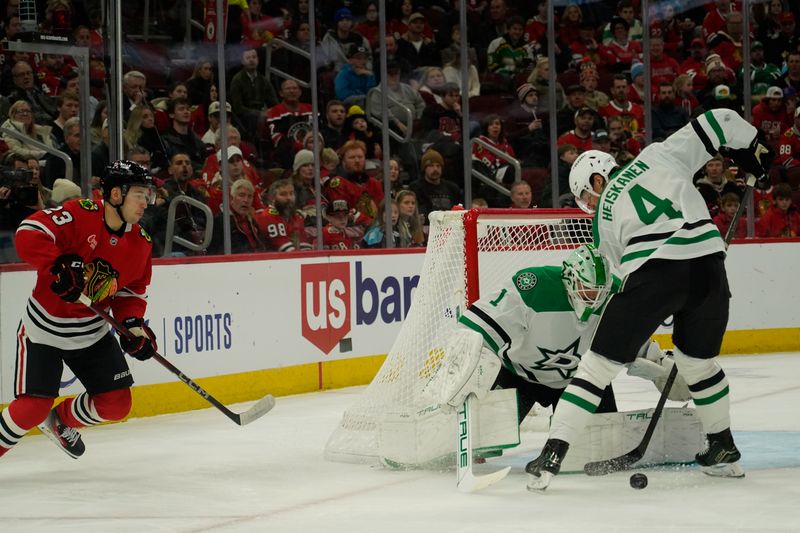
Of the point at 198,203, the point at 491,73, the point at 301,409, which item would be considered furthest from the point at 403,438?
the point at 491,73

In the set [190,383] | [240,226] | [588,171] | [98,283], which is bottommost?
[190,383]

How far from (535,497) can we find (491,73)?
18.8 feet

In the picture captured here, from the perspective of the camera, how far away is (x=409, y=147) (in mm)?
7961

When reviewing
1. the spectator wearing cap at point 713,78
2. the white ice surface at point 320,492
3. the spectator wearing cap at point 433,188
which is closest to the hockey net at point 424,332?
the white ice surface at point 320,492

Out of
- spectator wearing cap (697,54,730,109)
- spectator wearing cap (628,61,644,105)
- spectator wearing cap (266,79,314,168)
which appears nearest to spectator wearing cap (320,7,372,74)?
spectator wearing cap (266,79,314,168)

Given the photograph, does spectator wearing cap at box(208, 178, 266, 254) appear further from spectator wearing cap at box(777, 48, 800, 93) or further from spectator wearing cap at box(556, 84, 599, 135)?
spectator wearing cap at box(777, 48, 800, 93)

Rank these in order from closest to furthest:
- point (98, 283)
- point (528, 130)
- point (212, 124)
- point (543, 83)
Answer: point (98, 283) → point (212, 124) → point (528, 130) → point (543, 83)

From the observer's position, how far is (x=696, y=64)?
30.4 feet

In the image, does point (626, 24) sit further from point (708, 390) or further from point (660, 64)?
point (708, 390)

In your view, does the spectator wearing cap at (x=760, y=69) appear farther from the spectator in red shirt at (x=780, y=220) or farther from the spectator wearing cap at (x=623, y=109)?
the spectator in red shirt at (x=780, y=220)

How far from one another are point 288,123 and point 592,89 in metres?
2.71

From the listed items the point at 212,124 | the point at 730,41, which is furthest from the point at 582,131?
the point at 212,124

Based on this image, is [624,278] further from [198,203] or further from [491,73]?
[491,73]

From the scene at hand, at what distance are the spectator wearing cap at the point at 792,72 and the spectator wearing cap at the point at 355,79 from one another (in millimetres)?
3307
